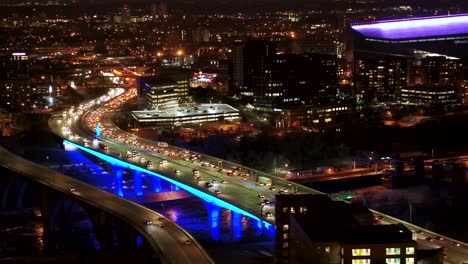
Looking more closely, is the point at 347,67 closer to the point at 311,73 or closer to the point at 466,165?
the point at 311,73

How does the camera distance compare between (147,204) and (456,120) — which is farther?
(456,120)

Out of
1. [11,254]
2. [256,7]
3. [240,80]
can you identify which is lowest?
[11,254]

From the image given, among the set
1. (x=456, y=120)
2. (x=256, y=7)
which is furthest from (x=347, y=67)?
(x=256, y=7)

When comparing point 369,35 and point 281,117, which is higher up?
point 369,35

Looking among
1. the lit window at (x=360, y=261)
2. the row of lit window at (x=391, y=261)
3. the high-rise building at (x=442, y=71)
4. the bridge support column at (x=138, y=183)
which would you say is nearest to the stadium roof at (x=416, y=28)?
the high-rise building at (x=442, y=71)

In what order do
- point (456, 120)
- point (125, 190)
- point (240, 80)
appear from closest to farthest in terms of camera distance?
point (125, 190) → point (456, 120) → point (240, 80)

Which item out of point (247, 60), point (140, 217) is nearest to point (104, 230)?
point (140, 217)
